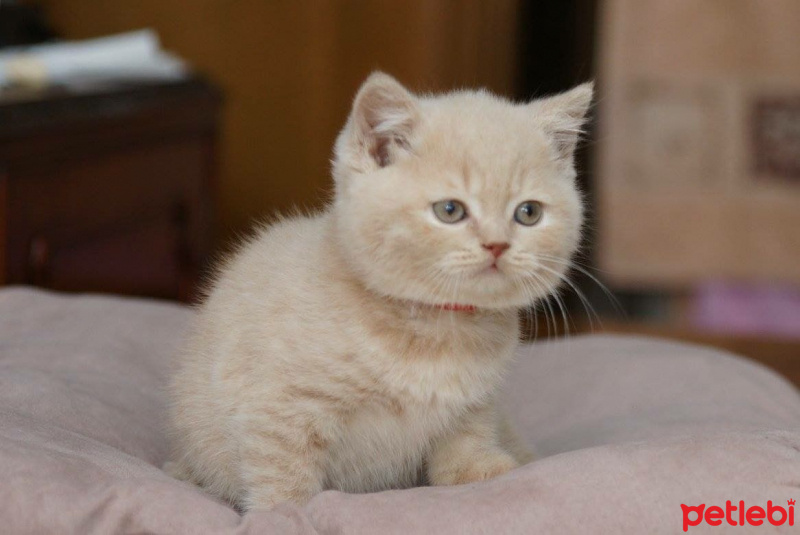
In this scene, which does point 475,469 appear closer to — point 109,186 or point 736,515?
point 736,515

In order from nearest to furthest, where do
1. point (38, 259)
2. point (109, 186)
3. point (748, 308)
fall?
point (38, 259) → point (109, 186) → point (748, 308)

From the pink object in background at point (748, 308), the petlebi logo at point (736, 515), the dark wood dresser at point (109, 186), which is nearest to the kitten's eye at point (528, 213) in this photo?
the petlebi logo at point (736, 515)

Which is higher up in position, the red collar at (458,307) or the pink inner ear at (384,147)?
the pink inner ear at (384,147)

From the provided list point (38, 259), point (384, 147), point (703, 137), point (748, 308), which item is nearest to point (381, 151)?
point (384, 147)

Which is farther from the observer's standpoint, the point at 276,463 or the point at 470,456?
the point at 470,456

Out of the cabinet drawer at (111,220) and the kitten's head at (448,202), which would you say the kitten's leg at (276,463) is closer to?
the kitten's head at (448,202)

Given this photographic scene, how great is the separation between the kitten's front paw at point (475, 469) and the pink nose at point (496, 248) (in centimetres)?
29

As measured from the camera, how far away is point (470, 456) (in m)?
1.34

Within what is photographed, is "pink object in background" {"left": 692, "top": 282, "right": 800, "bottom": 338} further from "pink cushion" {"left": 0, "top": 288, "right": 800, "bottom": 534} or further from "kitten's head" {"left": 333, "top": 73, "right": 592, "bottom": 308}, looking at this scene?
"kitten's head" {"left": 333, "top": 73, "right": 592, "bottom": 308}

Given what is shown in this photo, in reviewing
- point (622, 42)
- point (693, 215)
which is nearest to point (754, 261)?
point (693, 215)

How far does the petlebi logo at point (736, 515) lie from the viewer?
1.13 m

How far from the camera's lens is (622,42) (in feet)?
11.7

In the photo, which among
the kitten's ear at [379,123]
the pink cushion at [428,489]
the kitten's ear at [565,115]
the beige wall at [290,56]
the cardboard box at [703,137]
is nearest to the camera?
the pink cushion at [428,489]

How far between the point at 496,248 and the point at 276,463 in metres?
0.35
